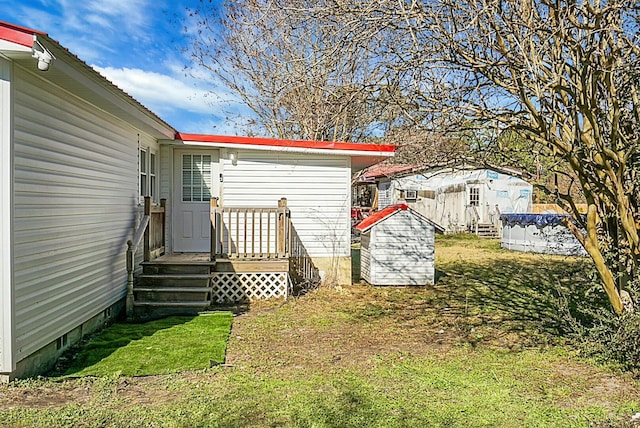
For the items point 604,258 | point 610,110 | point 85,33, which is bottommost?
point 604,258

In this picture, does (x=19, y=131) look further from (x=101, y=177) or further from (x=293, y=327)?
(x=293, y=327)

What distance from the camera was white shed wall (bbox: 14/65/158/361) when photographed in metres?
4.38

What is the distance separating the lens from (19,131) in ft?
14.0

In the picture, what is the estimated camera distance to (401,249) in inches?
396

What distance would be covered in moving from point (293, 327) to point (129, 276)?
104 inches

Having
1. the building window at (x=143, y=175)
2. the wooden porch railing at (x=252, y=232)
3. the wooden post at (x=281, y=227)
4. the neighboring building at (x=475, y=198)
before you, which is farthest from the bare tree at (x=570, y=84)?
the neighboring building at (x=475, y=198)

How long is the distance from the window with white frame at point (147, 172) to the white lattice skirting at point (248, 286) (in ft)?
6.76

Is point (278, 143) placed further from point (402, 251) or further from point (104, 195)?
point (402, 251)

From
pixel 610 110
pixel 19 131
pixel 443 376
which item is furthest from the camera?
pixel 610 110

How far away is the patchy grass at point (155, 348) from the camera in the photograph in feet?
15.8

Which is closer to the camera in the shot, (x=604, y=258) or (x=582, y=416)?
(x=582, y=416)

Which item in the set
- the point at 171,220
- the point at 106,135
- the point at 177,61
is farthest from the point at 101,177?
the point at 177,61

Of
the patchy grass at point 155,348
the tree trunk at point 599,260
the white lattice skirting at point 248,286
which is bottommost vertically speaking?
the patchy grass at point 155,348

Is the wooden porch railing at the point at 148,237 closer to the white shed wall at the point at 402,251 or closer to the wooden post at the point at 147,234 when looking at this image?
the wooden post at the point at 147,234
